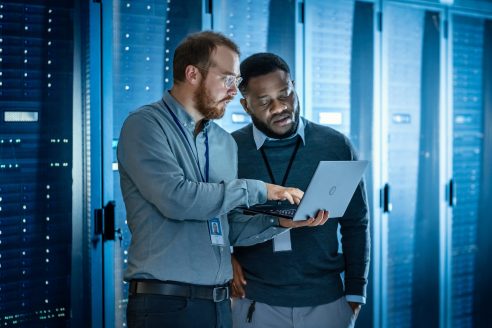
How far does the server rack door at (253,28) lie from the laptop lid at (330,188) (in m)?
1.02

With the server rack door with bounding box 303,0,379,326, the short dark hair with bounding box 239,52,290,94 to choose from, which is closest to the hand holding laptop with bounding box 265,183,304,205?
the short dark hair with bounding box 239,52,290,94

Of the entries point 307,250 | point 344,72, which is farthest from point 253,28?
point 307,250

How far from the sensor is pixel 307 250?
80.7 inches

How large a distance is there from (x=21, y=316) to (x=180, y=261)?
3.53 ft

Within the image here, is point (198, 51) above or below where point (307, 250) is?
above

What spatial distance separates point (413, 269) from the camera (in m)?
3.54

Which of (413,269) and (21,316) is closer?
(21,316)

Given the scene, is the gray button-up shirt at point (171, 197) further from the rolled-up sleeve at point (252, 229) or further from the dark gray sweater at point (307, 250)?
the dark gray sweater at point (307, 250)

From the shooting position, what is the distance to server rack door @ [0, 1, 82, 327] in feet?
7.55

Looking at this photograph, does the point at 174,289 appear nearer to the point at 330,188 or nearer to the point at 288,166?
the point at 330,188

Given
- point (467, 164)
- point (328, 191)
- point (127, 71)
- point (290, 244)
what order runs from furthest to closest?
point (467, 164) → point (127, 71) → point (290, 244) → point (328, 191)

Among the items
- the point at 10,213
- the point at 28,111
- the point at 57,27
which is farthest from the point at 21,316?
the point at 57,27

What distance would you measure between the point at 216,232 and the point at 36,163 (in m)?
1.00

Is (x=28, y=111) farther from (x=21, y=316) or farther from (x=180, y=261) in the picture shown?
(x=180, y=261)
